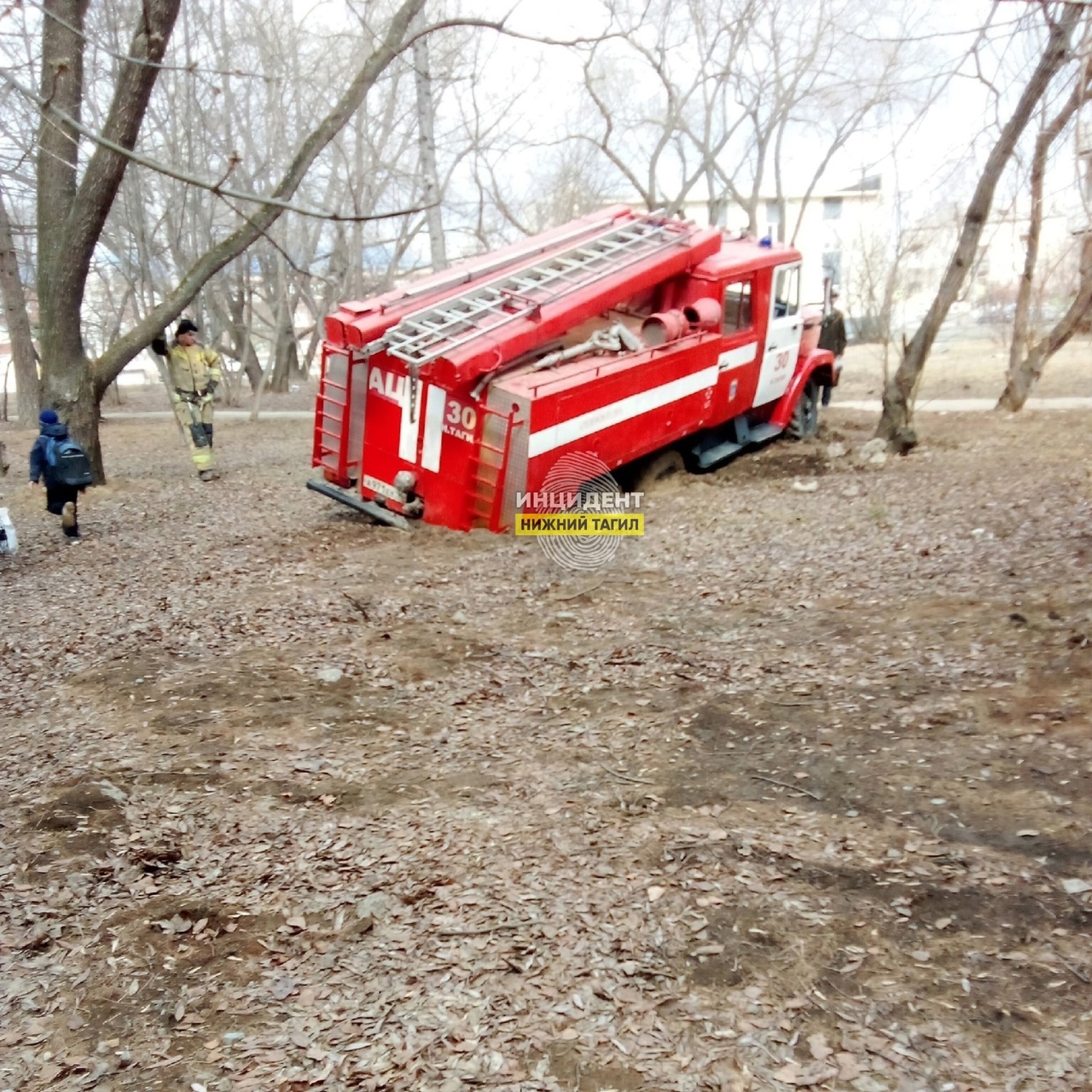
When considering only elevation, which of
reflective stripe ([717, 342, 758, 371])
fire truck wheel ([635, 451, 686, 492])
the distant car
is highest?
the distant car

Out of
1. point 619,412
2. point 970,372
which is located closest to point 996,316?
point 970,372

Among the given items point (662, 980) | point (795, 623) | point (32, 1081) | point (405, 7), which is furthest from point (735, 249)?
point (32, 1081)

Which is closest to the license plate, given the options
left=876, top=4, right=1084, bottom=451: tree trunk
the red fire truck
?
the red fire truck

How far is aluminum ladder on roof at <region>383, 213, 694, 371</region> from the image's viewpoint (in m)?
8.29

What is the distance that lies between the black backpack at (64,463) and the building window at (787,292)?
7.50 meters

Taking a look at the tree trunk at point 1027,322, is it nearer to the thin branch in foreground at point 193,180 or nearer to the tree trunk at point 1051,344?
the tree trunk at point 1051,344

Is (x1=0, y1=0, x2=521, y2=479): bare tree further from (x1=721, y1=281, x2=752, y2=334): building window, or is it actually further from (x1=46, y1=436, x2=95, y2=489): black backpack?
(x1=721, y1=281, x2=752, y2=334): building window

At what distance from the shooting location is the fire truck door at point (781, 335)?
11.0 meters

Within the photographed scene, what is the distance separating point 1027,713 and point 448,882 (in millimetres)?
2894

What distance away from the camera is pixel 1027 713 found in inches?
182

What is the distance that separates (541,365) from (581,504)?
4.61ft

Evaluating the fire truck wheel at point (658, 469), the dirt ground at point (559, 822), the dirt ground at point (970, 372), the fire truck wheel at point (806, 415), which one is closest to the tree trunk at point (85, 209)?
the dirt ground at point (559, 822)

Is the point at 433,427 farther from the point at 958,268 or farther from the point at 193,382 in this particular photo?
the point at 958,268

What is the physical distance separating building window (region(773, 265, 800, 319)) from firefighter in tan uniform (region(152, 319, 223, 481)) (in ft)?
22.3
